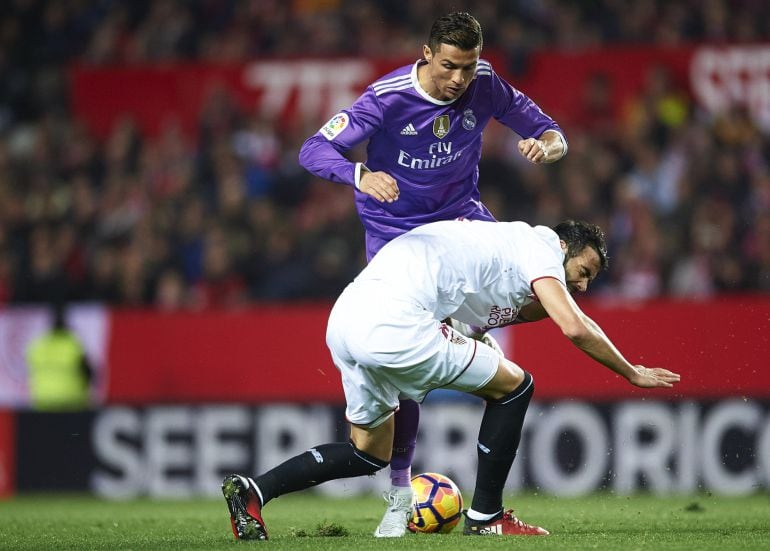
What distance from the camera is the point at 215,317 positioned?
11719mm

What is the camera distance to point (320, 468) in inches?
256

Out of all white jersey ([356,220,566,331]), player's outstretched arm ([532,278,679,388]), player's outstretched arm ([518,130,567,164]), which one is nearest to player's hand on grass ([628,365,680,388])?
player's outstretched arm ([532,278,679,388])

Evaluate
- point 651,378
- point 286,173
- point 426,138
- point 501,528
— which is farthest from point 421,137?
point 286,173

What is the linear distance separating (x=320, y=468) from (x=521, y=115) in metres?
2.30

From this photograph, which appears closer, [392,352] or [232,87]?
[392,352]

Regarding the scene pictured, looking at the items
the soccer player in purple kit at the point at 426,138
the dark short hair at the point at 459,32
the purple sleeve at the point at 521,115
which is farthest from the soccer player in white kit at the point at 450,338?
the purple sleeve at the point at 521,115

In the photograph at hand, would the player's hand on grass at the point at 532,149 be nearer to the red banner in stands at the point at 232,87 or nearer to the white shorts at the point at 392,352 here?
the white shorts at the point at 392,352

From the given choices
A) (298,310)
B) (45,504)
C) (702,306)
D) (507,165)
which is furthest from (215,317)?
(702,306)

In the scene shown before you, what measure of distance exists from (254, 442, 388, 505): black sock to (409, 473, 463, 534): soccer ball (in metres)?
0.49

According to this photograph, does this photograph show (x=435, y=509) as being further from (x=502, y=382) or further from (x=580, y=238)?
(x=580, y=238)

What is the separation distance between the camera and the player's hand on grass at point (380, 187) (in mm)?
5875

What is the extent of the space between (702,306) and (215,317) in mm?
4211

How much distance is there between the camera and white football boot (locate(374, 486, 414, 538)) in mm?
6684

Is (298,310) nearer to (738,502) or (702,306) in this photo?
(702,306)
